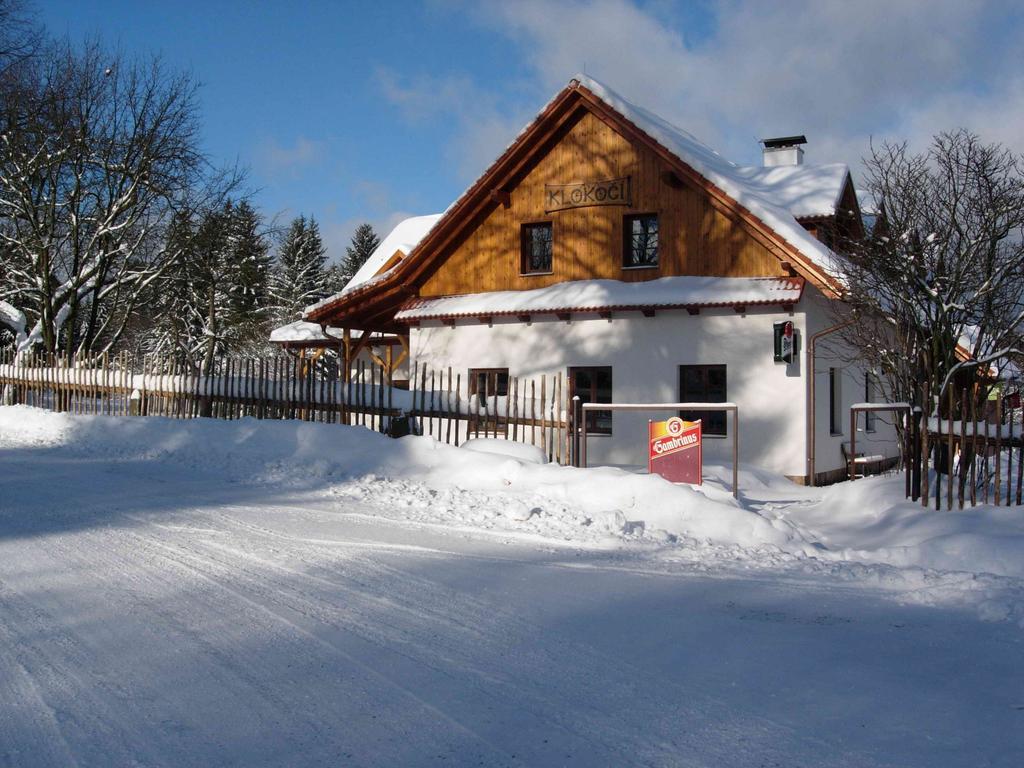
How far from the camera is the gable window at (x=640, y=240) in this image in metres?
18.8

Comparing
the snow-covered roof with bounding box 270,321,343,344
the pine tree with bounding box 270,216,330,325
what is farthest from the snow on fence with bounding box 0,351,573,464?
the pine tree with bounding box 270,216,330,325

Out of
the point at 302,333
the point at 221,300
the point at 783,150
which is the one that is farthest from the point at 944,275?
the point at 221,300

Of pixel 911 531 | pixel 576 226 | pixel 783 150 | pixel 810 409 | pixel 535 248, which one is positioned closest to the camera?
pixel 911 531

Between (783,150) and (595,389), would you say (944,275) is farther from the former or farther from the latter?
(783,150)

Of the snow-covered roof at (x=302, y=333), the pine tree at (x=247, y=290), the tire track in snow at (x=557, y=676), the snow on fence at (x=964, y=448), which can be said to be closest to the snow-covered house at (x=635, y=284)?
the snow on fence at (x=964, y=448)

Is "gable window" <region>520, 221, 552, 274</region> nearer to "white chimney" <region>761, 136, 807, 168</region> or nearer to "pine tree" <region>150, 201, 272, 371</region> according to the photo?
"white chimney" <region>761, 136, 807, 168</region>

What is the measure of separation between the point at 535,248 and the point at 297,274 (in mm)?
43457

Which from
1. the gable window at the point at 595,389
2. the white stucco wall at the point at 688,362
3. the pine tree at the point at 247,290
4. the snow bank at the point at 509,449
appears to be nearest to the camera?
the snow bank at the point at 509,449

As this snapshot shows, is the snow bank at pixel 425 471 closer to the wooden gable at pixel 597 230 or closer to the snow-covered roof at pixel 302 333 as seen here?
the wooden gable at pixel 597 230

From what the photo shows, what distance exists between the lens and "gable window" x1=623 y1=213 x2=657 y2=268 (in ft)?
61.6

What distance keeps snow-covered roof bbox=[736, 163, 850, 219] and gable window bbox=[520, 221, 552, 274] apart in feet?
16.6

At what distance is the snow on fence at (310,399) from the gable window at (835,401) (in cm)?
584

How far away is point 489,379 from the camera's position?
20344 mm

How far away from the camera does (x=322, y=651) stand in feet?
16.3
